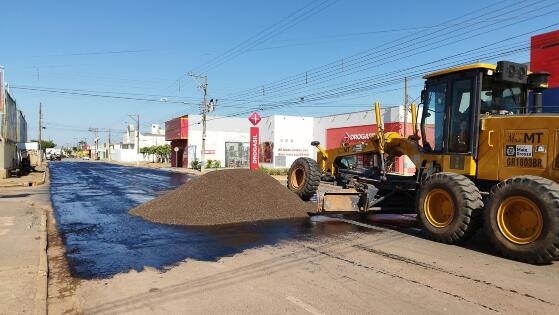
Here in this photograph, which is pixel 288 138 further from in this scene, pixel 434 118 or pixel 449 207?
pixel 449 207

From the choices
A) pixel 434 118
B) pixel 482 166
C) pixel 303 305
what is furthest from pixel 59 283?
pixel 434 118

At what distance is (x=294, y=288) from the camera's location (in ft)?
19.6

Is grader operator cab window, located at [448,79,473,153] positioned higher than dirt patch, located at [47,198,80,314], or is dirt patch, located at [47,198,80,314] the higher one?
grader operator cab window, located at [448,79,473,153]

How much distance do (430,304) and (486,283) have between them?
53.4 inches

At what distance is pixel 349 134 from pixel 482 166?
98.5 feet

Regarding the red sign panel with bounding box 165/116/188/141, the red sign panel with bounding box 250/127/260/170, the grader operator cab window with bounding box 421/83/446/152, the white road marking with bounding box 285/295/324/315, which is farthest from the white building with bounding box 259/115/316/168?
the white road marking with bounding box 285/295/324/315

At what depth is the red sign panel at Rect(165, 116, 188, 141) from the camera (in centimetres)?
5785

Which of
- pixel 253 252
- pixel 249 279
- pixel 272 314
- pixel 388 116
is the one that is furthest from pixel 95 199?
pixel 388 116

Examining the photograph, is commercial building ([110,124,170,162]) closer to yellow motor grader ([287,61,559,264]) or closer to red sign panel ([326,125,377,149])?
red sign panel ([326,125,377,149])

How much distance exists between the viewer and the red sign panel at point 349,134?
1435 inches

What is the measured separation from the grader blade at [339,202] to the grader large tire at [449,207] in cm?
252

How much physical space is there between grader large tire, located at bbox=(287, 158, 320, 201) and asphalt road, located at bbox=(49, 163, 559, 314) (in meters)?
4.43

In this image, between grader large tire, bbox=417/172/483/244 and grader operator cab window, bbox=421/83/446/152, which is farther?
grader operator cab window, bbox=421/83/446/152

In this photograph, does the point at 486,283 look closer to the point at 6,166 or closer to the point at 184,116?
the point at 6,166
